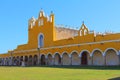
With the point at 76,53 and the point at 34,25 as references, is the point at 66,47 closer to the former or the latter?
the point at 76,53

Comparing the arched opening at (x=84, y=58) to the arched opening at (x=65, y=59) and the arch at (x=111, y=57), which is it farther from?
the arch at (x=111, y=57)

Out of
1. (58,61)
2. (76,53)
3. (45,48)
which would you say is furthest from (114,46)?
(45,48)

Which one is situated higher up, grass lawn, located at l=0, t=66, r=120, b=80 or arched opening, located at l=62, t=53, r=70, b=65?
arched opening, located at l=62, t=53, r=70, b=65

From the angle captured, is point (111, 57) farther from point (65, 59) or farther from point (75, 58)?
point (65, 59)

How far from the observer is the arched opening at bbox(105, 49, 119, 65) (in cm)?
3538

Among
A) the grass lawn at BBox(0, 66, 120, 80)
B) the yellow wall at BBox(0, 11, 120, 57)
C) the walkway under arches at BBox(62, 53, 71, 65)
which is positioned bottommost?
the grass lawn at BBox(0, 66, 120, 80)

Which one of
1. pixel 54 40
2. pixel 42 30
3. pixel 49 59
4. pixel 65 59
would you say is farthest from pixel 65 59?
pixel 42 30

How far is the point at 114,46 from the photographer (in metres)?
34.1

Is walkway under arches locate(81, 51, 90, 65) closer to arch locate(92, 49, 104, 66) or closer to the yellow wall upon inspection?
the yellow wall

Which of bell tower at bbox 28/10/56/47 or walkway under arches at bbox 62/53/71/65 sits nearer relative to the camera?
walkway under arches at bbox 62/53/71/65

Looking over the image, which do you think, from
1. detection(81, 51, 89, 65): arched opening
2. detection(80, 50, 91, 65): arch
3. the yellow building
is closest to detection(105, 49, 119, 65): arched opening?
the yellow building

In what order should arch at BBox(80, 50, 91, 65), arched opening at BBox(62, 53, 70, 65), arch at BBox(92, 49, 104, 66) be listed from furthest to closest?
arched opening at BBox(62, 53, 70, 65) < arch at BBox(80, 50, 91, 65) < arch at BBox(92, 49, 104, 66)

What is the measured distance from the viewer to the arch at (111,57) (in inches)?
1391

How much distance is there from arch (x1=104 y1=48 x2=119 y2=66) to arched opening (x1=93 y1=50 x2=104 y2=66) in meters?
0.86
